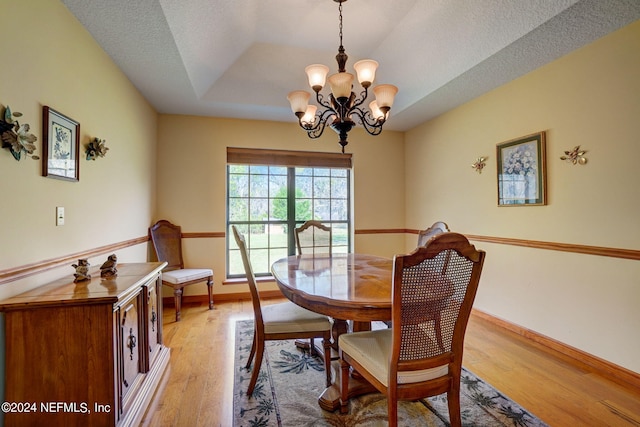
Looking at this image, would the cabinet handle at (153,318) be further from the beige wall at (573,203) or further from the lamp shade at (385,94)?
the beige wall at (573,203)

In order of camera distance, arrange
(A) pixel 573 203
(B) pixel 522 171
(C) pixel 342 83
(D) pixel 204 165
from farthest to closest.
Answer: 1. (D) pixel 204 165
2. (B) pixel 522 171
3. (A) pixel 573 203
4. (C) pixel 342 83

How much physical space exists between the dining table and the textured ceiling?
1.87 m

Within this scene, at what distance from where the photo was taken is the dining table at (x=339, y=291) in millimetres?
1392

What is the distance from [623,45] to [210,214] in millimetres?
4078

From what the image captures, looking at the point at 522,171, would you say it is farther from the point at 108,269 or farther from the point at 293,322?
the point at 108,269

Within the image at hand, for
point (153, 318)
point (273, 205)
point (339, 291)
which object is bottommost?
point (153, 318)

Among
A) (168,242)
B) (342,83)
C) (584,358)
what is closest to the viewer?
(342,83)

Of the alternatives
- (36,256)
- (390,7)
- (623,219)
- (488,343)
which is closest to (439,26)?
(390,7)

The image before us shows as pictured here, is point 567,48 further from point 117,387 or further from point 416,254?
point 117,387

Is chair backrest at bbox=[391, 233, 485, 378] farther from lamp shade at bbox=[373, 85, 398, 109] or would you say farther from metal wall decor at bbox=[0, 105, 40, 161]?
metal wall decor at bbox=[0, 105, 40, 161]

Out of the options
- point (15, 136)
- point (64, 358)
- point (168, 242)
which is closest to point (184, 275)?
point (168, 242)

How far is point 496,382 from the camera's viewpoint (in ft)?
6.54

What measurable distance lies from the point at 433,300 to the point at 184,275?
2798mm

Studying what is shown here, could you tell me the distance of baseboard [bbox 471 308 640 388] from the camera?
198 cm
